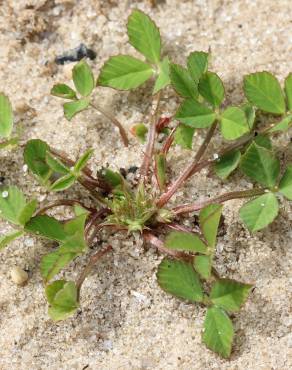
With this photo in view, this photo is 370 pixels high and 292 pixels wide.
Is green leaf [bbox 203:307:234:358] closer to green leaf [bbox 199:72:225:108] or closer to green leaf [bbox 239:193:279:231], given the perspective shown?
green leaf [bbox 239:193:279:231]

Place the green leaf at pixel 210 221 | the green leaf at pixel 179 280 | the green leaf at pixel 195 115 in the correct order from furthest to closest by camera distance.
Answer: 1. the green leaf at pixel 195 115
2. the green leaf at pixel 179 280
3. the green leaf at pixel 210 221

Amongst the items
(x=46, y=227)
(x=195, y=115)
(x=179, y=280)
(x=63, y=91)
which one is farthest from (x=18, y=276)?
(x=195, y=115)

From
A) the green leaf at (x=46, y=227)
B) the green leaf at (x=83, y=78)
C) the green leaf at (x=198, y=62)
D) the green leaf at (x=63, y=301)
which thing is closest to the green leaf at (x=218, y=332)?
the green leaf at (x=63, y=301)

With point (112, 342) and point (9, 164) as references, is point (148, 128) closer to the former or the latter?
point (9, 164)

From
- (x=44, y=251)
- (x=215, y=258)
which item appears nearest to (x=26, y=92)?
(x=44, y=251)

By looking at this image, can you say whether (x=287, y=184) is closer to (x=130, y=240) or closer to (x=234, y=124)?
(x=234, y=124)

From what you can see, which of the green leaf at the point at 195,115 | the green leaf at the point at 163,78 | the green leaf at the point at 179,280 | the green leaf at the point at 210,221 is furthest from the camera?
the green leaf at the point at 163,78

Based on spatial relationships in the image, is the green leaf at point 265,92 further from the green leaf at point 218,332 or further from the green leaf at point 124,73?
the green leaf at point 218,332

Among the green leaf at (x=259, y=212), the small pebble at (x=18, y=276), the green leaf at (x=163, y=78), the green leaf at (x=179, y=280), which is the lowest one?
the small pebble at (x=18, y=276)
